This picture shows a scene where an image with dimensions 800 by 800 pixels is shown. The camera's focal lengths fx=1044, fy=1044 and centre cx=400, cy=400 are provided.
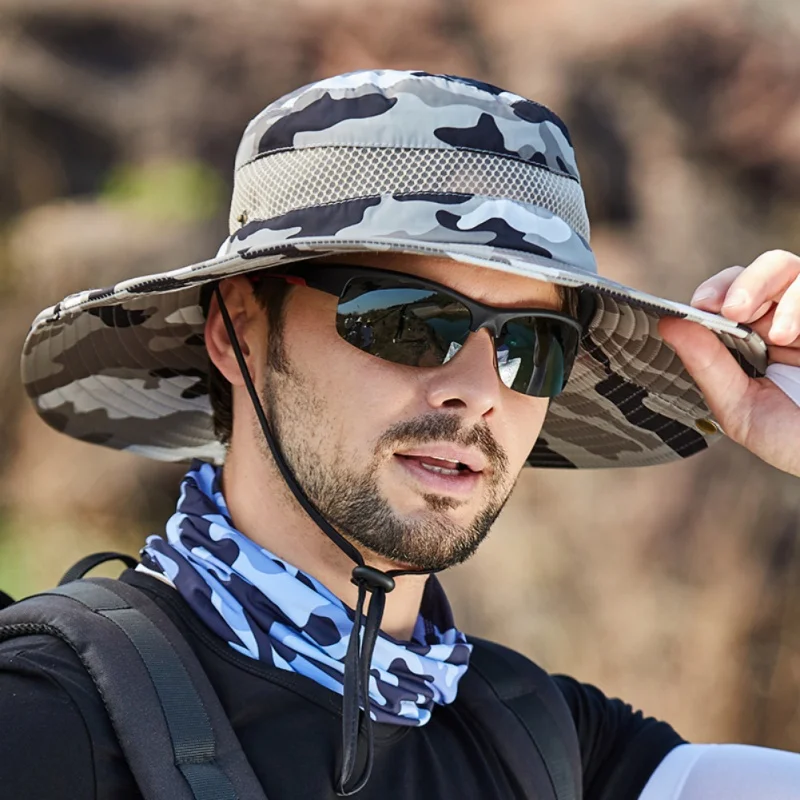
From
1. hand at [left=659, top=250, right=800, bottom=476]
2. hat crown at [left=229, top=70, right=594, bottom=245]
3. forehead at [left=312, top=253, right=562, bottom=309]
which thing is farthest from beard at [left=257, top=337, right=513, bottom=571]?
→ hand at [left=659, top=250, right=800, bottom=476]

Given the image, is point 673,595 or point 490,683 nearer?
point 490,683

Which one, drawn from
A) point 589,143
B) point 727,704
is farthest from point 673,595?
point 589,143

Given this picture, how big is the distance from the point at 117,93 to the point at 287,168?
3.92m

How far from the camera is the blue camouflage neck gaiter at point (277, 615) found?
167 cm

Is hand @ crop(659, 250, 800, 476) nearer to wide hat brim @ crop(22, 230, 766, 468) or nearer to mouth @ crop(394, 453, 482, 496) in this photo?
wide hat brim @ crop(22, 230, 766, 468)

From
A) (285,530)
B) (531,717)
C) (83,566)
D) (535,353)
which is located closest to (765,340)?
(535,353)

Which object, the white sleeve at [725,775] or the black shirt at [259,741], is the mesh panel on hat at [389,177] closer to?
the black shirt at [259,741]

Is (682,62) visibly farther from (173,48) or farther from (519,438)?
(519,438)

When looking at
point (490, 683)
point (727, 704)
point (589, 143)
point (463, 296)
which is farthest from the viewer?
point (589, 143)

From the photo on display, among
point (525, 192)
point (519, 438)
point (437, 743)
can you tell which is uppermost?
point (525, 192)

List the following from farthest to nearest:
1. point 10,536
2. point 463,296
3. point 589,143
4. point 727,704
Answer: point 589,143, point 10,536, point 727,704, point 463,296

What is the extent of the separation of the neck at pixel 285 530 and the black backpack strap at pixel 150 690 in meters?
0.30

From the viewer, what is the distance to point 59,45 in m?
5.35

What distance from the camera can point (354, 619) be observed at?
5.56 feet
